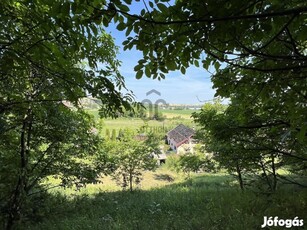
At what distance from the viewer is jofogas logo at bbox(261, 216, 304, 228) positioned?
4.38 meters

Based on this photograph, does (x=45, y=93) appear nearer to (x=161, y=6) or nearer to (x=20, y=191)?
(x=161, y=6)

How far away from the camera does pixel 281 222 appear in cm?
463

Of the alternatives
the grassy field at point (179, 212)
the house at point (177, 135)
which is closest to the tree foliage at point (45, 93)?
the grassy field at point (179, 212)

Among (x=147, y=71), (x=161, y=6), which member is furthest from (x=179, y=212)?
(x=161, y=6)

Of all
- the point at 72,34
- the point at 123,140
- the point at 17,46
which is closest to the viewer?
the point at 72,34

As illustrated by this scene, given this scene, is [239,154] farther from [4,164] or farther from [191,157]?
[191,157]

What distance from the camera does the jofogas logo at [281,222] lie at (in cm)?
438

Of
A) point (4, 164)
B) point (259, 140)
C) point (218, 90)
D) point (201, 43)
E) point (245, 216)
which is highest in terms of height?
point (201, 43)

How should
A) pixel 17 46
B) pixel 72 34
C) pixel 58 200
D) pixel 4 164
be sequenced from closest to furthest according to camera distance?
1. pixel 72 34
2. pixel 17 46
3. pixel 4 164
4. pixel 58 200

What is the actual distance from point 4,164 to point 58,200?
3.87 metres

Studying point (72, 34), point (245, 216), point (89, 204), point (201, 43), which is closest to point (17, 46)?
point (72, 34)

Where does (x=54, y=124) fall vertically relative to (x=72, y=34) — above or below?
below

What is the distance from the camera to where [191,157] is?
1129 cm

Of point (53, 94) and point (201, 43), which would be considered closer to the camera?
point (201, 43)
